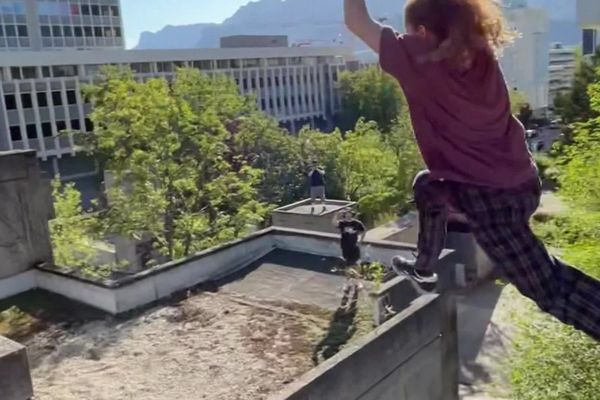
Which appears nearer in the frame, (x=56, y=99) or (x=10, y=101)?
(x=10, y=101)

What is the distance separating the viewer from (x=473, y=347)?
9.65m

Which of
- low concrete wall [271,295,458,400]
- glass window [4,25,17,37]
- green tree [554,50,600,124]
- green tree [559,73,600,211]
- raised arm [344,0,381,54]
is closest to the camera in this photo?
raised arm [344,0,381,54]

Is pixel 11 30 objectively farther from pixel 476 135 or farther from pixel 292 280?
pixel 476 135

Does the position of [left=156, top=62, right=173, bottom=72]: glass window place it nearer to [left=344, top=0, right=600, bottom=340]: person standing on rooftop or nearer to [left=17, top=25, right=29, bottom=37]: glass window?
[left=17, top=25, right=29, bottom=37]: glass window

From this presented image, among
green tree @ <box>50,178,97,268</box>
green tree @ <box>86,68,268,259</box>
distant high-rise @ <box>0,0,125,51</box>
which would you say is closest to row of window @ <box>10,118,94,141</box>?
distant high-rise @ <box>0,0,125,51</box>

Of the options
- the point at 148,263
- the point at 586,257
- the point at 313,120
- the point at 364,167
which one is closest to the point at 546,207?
the point at 364,167

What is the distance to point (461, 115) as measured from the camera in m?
1.98

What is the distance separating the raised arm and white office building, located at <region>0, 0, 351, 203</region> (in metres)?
20.6

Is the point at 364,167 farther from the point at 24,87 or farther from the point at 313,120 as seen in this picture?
the point at 313,120

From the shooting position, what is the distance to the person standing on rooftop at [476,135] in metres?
1.93

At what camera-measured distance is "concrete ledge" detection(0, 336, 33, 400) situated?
3.63m

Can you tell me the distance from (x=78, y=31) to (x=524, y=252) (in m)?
44.8

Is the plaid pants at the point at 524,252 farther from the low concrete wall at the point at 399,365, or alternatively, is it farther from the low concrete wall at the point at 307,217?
the low concrete wall at the point at 307,217

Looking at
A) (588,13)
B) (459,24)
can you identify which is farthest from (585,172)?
(588,13)
